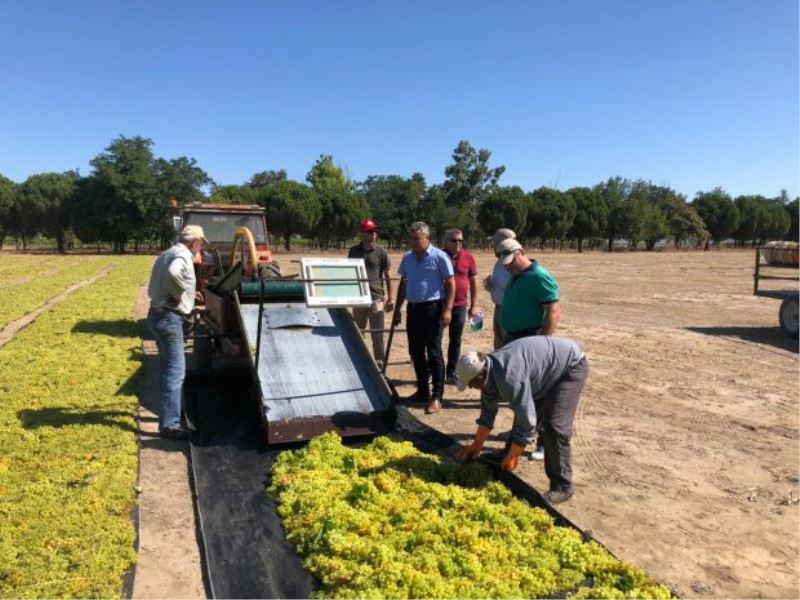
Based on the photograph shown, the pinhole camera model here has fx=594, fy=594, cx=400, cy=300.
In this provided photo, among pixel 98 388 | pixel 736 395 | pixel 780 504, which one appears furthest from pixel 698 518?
pixel 98 388

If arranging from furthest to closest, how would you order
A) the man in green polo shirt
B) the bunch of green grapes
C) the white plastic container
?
1. the white plastic container
2. the man in green polo shirt
3. the bunch of green grapes

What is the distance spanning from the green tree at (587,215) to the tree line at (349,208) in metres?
0.11

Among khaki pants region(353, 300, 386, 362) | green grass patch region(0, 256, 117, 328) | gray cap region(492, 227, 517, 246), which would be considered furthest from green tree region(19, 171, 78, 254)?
gray cap region(492, 227, 517, 246)

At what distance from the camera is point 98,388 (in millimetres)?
6945

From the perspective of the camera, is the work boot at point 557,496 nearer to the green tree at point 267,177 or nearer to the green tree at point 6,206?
the green tree at point 6,206

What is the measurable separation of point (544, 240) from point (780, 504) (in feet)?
199

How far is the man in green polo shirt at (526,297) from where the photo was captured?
476 centimetres

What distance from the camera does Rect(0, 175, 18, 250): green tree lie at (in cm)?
5388

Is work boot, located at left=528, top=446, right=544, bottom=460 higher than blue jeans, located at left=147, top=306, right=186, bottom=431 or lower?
lower

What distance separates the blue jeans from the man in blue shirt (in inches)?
95.3

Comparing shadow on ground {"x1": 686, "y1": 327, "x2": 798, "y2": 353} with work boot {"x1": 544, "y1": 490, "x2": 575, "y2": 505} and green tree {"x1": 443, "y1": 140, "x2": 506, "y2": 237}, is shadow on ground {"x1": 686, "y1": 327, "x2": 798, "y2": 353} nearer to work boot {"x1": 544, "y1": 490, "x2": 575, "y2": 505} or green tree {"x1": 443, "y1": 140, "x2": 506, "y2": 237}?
work boot {"x1": 544, "y1": 490, "x2": 575, "y2": 505}

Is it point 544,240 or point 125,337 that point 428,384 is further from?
point 544,240

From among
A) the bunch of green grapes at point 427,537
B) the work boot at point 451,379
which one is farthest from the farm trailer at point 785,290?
the bunch of green grapes at point 427,537

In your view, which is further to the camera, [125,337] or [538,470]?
[125,337]
